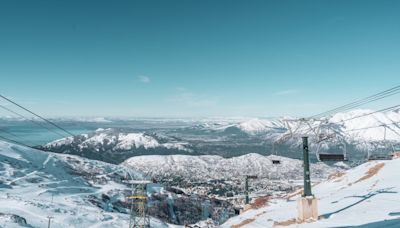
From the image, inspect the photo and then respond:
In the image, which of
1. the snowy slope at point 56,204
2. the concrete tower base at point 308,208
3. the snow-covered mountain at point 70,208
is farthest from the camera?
the snow-covered mountain at point 70,208

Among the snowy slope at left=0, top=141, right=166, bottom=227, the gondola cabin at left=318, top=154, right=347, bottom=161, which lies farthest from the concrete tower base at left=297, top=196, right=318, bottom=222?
the snowy slope at left=0, top=141, right=166, bottom=227

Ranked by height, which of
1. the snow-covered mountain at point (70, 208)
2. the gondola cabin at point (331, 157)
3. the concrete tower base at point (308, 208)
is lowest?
the snow-covered mountain at point (70, 208)

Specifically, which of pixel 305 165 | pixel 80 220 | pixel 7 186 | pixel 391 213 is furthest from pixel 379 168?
pixel 7 186

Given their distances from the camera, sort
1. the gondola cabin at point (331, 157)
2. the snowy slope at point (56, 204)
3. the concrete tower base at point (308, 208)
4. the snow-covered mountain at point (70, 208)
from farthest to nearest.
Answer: the snow-covered mountain at point (70, 208), the snowy slope at point (56, 204), the gondola cabin at point (331, 157), the concrete tower base at point (308, 208)

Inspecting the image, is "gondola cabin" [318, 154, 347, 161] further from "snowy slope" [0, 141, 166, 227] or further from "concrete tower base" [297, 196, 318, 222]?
"snowy slope" [0, 141, 166, 227]

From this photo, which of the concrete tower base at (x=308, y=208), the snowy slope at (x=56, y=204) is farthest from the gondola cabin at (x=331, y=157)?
the snowy slope at (x=56, y=204)

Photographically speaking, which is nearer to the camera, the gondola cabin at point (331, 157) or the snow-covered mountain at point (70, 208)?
the gondola cabin at point (331, 157)

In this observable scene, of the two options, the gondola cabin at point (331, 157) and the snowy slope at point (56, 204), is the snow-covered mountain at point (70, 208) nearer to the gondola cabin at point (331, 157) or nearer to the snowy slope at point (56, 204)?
the snowy slope at point (56, 204)

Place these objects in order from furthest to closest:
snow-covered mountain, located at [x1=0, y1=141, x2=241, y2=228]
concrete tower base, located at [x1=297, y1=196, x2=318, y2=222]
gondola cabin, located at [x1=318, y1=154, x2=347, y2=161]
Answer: snow-covered mountain, located at [x1=0, y1=141, x2=241, y2=228]
gondola cabin, located at [x1=318, y1=154, x2=347, y2=161]
concrete tower base, located at [x1=297, y1=196, x2=318, y2=222]

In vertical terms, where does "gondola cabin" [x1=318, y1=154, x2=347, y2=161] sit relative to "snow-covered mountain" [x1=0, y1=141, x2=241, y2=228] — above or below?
above

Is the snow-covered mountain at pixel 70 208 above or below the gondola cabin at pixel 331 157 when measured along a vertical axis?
below

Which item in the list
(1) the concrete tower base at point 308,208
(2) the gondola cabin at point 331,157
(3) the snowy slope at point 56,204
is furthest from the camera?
(3) the snowy slope at point 56,204

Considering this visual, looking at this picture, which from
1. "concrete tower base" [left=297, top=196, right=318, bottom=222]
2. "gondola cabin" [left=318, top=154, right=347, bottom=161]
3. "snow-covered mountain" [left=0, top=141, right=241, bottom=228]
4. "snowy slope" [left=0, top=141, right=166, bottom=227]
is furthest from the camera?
"snow-covered mountain" [left=0, top=141, right=241, bottom=228]
